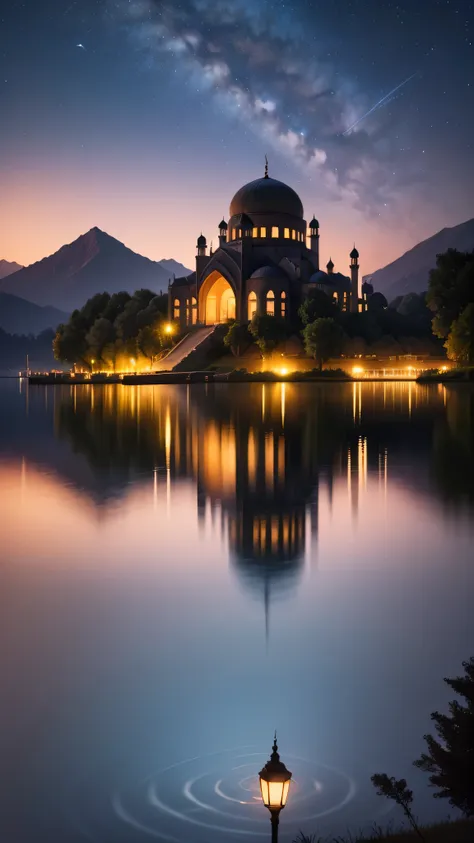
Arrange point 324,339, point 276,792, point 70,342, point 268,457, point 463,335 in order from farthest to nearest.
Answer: point 70,342 < point 324,339 < point 463,335 < point 268,457 < point 276,792

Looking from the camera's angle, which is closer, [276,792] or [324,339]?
[276,792]

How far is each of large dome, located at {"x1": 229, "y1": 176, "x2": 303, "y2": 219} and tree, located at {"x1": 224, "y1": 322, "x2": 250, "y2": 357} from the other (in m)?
23.1

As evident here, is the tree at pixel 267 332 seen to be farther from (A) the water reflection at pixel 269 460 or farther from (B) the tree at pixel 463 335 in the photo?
(A) the water reflection at pixel 269 460

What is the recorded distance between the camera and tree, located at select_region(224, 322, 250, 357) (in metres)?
85.9

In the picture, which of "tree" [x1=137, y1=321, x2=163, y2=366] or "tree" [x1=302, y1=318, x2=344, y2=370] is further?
"tree" [x1=137, y1=321, x2=163, y2=366]

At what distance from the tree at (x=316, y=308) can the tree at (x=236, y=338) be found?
5840 millimetres

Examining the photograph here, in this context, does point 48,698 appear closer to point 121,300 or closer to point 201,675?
point 201,675

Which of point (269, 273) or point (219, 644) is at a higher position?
point (269, 273)

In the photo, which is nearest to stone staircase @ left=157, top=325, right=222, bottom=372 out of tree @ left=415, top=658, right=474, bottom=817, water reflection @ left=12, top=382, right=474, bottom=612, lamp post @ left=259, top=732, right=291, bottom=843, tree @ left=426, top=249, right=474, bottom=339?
tree @ left=426, top=249, right=474, bottom=339

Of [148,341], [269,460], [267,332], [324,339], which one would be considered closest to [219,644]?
[269,460]

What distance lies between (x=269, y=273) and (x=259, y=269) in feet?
5.59

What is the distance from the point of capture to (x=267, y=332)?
271 ft

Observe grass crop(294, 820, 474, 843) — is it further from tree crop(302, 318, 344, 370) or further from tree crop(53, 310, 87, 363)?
tree crop(53, 310, 87, 363)

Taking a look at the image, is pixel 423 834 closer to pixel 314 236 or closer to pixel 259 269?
pixel 259 269
